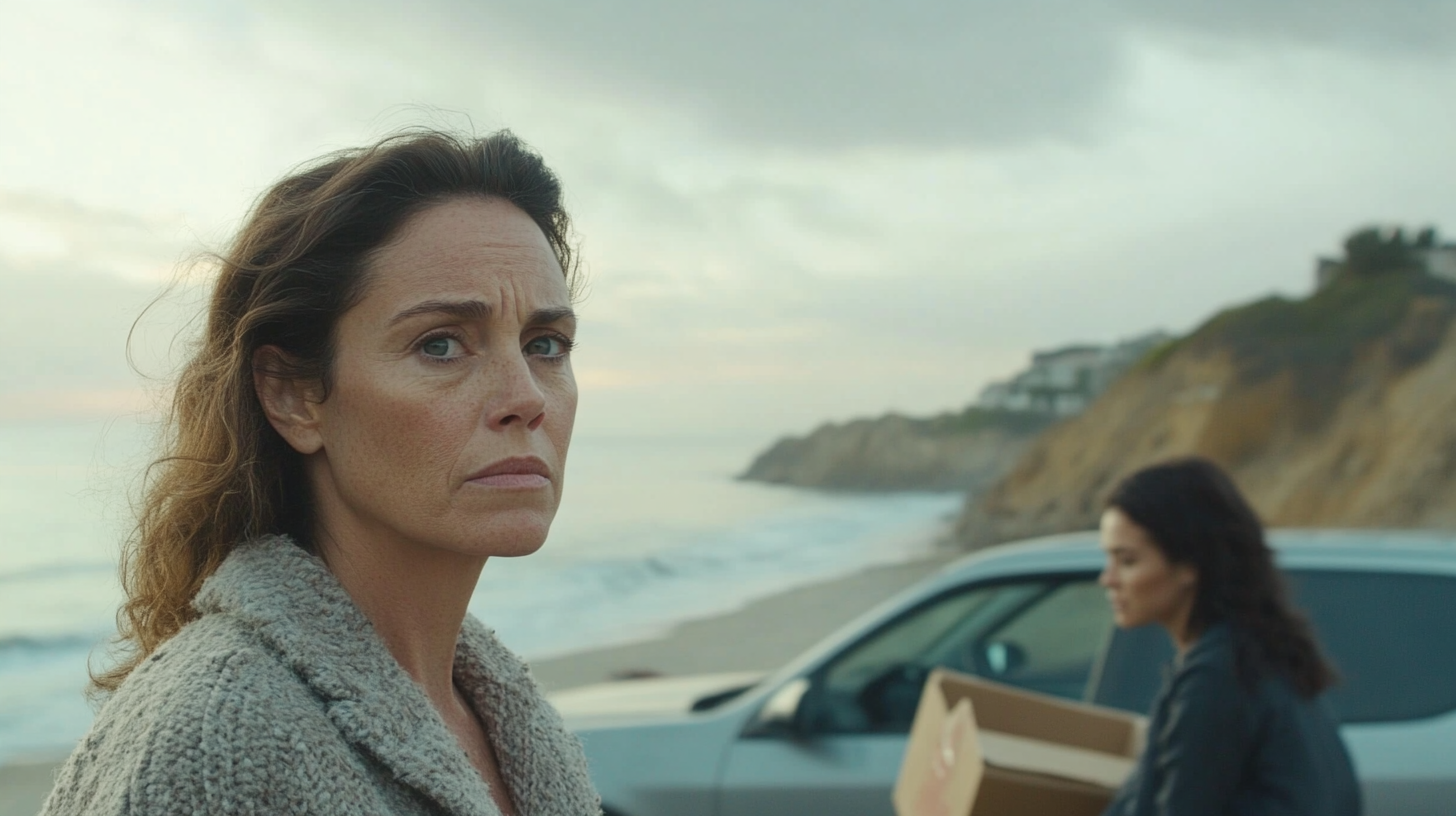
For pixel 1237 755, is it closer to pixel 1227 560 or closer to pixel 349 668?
pixel 1227 560

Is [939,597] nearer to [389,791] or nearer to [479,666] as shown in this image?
[479,666]

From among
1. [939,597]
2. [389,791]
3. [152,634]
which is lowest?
[939,597]

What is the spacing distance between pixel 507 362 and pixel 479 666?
474 mm

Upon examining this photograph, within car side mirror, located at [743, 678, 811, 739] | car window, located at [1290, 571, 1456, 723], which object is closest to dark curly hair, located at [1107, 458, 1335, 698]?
car window, located at [1290, 571, 1456, 723]

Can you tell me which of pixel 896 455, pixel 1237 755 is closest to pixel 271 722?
pixel 1237 755

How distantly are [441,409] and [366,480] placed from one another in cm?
12

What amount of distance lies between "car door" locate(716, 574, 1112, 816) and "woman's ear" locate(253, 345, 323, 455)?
3.32 meters

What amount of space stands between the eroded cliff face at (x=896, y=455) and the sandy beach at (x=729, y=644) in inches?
997

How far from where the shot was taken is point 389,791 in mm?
1347

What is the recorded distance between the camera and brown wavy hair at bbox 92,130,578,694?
60.1 inches

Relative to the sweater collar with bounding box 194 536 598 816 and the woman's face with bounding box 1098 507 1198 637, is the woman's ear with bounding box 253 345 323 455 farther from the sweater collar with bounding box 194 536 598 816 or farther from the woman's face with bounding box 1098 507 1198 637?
the woman's face with bounding box 1098 507 1198 637

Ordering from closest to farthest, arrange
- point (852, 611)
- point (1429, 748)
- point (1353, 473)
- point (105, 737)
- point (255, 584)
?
point (105, 737) → point (255, 584) → point (1429, 748) → point (852, 611) → point (1353, 473)

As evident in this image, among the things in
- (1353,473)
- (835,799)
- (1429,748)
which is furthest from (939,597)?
(1353,473)

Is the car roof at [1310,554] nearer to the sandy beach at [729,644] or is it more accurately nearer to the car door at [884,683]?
the car door at [884,683]
